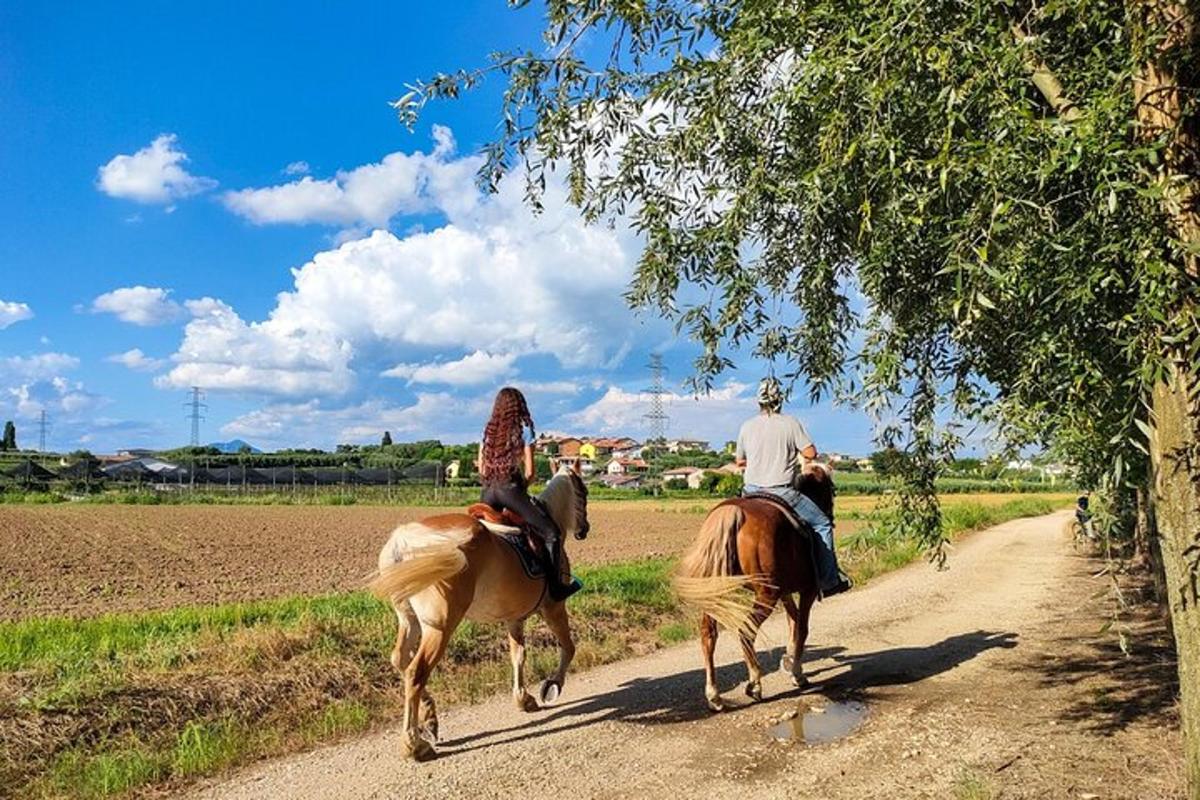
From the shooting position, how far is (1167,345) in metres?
3.55

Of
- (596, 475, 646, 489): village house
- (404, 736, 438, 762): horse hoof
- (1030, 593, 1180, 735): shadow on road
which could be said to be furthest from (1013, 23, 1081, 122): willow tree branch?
(596, 475, 646, 489): village house

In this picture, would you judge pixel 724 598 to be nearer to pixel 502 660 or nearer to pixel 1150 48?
pixel 502 660

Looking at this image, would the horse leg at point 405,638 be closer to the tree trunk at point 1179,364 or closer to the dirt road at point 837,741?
the dirt road at point 837,741

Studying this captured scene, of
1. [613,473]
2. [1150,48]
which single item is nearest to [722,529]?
[1150,48]

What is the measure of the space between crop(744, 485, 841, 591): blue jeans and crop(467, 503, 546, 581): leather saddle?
2368 mm

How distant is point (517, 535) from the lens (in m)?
6.39

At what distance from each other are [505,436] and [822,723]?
353cm

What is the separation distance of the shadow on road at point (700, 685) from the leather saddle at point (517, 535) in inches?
47.9

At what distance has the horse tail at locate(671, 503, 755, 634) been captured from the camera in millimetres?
6508

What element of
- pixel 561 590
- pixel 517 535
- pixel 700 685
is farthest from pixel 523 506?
pixel 700 685

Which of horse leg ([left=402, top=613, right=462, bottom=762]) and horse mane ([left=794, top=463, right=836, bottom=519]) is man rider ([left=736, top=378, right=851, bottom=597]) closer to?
horse mane ([left=794, top=463, right=836, bottom=519])

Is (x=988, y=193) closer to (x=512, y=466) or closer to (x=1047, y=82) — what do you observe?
(x=1047, y=82)

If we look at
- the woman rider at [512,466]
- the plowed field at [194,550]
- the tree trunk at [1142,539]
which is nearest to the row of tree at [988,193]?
the woman rider at [512,466]

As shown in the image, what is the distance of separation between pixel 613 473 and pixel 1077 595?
91600 millimetres
